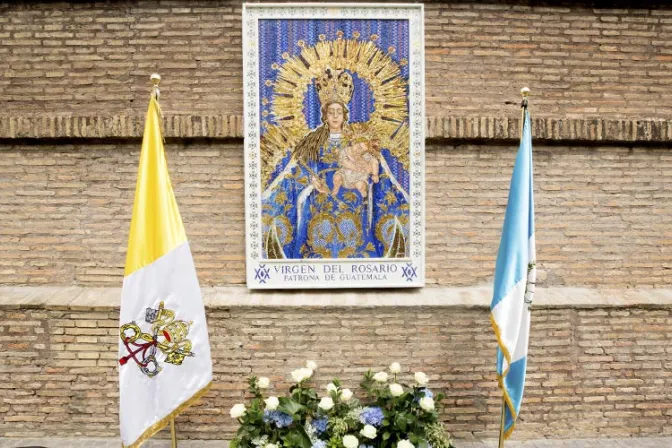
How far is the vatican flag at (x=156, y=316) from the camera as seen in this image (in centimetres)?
322

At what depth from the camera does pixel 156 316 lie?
3.27m

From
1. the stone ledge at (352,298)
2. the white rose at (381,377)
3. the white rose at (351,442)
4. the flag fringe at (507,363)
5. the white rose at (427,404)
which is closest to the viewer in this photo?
the white rose at (351,442)

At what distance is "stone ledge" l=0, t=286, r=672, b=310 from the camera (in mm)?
3945

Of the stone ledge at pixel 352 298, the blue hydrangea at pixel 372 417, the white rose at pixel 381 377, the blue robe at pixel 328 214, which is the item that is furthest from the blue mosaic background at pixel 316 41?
the blue hydrangea at pixel 372 417

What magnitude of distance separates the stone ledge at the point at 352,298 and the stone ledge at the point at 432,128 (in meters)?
1.48

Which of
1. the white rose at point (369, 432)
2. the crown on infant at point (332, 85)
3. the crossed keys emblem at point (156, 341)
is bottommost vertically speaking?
the white rose at point (369, 432)

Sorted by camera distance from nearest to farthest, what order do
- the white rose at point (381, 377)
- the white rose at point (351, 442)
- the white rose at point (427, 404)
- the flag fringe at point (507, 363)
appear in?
the white rose at point (351, 442) < the flag fringe at point (507, 363) < the white rose at point (427, 404) < the white rose at point (381, 377)

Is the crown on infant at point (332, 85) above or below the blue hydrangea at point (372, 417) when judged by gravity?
above

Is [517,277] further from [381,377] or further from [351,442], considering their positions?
[351,442]

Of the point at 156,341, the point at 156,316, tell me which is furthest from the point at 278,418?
the point at 156,316

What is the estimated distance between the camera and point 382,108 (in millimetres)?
4055

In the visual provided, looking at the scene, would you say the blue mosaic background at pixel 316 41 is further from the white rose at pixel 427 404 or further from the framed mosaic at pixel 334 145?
the white rose at pixel 427 404

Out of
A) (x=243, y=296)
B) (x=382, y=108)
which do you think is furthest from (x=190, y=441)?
(x=382, y=108)

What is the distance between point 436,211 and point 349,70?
1597 mm
